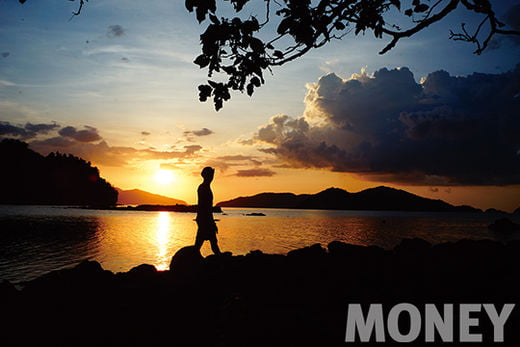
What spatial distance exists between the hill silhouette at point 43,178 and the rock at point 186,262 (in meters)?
204

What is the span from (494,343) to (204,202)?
7894 mm

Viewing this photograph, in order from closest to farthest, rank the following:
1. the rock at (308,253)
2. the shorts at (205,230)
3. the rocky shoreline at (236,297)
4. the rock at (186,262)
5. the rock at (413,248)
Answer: the rocky shoreline at (236,297) → the rock at (186,262) → the shorts at (205,230) → the rock at (308,253) → the rock at (413,248)

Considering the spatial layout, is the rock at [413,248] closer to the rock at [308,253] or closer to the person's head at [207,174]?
Answer: the rock at [308,253]

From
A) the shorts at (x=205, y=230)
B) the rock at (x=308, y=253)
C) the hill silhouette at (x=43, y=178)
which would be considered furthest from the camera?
the hill silhouette at (x=43, y=178)

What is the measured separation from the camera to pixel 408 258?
35.2ft

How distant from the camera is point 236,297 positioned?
6980 millimetres

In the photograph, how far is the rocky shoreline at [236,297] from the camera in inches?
A: 209

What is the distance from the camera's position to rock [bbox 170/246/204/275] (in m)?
9.08

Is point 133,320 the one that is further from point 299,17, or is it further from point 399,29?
point 399,29

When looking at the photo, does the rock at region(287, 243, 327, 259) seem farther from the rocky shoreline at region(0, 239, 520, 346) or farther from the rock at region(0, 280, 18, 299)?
the rock at region(0, 280, 18, 299)

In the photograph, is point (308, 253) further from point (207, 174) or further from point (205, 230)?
point (207, 174)

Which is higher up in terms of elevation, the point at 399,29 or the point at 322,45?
the point at 399,29

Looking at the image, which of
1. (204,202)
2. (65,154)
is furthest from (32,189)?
(204,202)

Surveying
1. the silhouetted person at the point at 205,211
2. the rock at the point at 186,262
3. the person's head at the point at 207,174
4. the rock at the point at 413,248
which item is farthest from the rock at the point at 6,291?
the rock at the point at 413,248
